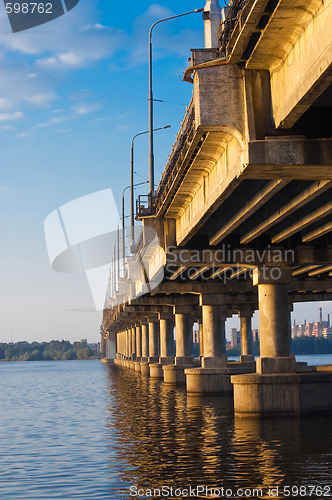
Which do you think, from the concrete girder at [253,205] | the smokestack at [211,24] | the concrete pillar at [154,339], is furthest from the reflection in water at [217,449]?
the concrete pillar at [154,339]

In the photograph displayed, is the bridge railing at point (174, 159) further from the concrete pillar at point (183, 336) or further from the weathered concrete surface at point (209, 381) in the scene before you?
the concrete pillar at point (183, 336)

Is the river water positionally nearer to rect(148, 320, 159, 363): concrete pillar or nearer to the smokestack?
the smokestack

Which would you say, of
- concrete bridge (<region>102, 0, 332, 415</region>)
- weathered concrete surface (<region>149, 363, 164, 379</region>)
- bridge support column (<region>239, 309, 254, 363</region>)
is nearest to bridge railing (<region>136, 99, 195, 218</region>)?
concrete bridge (<region>102, 0, 332, 415</region>)

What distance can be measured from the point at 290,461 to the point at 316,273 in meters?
29.2

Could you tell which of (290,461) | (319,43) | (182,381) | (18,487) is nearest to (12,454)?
(18,487)

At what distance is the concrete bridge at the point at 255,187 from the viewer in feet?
52.7

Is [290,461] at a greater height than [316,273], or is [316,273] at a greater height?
[316,273]

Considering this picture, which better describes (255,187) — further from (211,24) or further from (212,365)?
(212,365)

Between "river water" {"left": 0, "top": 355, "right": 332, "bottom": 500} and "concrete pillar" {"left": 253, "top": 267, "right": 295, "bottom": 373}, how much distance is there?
2.78m

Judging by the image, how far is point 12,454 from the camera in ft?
86.9

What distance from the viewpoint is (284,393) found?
110 ft

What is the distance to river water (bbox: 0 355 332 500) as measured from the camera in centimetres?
1873

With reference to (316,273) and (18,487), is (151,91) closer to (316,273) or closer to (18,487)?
(316,273)

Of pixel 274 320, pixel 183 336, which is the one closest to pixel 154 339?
pixel 183 336
